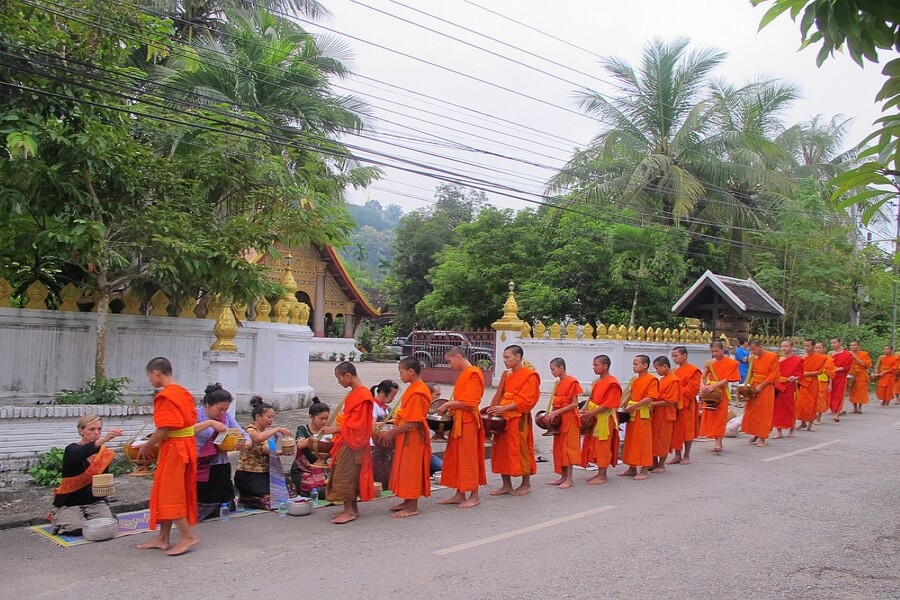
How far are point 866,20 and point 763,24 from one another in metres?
0.37

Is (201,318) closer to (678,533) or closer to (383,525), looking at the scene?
(383,525)

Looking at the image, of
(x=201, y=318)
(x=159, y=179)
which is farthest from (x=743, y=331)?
(x=159, y=179)

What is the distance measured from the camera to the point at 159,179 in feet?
28.4

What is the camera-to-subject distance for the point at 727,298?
17.6m

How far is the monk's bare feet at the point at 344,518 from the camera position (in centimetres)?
633

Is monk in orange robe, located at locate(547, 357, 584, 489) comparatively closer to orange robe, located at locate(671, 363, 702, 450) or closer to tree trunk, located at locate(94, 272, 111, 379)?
orange robe, located at locate(671, 363, 702, 450)

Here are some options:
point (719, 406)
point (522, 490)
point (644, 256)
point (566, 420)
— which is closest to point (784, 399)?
point (719, 406)

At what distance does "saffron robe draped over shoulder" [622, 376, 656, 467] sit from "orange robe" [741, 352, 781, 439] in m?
3.23

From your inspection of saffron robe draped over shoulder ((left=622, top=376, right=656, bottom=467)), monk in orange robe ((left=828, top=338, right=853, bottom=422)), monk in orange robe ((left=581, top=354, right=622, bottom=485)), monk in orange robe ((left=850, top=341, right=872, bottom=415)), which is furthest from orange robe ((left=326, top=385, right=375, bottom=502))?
monk in orange robe ((left=850, top=341, right=872, bottom=415))

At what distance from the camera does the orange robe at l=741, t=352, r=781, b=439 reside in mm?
11039

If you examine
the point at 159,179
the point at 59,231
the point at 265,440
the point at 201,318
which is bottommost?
the point at 265,440

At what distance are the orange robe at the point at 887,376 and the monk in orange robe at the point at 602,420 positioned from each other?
12.2 m

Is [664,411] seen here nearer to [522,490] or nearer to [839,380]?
[522,490]

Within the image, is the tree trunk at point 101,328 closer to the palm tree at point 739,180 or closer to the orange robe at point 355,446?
the orange robe at point 355,446
